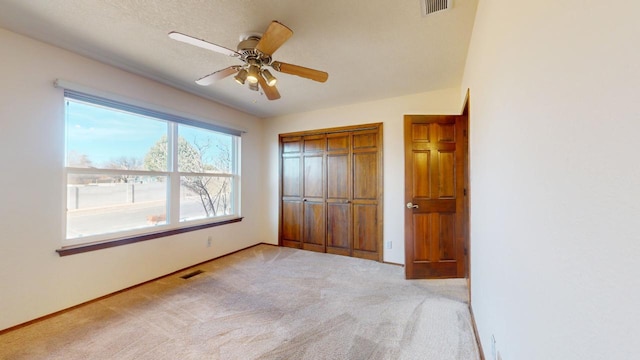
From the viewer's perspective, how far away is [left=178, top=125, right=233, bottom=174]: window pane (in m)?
3.38

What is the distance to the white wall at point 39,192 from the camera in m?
2.00

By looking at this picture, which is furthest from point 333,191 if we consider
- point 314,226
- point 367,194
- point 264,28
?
point 264,28

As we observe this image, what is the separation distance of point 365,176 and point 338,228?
959mm

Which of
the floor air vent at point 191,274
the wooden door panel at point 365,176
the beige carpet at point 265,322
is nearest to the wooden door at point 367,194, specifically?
the wooden door panel at point 365,176

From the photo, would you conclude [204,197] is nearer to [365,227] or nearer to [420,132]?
[365,227]

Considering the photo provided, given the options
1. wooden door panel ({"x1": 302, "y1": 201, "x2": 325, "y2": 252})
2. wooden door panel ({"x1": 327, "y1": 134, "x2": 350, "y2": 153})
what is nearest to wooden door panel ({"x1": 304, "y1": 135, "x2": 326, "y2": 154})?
wooden door panel ({"x1": 327, "y1": 134, "x2": 350, "y2": 153})

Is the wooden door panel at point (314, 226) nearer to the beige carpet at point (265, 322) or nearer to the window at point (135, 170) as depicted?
the beige carpet at point (265, 322)

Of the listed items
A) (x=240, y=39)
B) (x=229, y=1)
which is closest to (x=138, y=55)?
(x=240, y=39)

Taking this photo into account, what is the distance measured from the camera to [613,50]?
45 centimetres

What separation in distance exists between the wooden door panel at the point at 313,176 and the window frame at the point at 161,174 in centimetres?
116

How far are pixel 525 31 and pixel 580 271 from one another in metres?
0.84

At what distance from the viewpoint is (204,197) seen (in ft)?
12.2

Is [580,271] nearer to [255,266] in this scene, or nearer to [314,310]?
[314,310]

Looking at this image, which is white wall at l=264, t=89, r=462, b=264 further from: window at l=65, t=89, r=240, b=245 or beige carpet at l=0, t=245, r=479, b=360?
window at l=65, t=89, r=240, b=245
